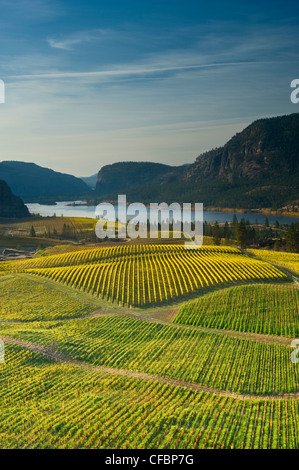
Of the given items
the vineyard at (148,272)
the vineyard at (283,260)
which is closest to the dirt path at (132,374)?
the vineyard at (148,272)

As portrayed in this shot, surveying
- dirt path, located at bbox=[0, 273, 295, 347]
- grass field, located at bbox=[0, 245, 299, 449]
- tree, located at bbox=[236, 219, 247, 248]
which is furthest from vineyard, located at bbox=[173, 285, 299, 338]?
tree, located at bbox=[236, 219, 247, 248]

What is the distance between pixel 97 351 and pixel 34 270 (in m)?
36.5

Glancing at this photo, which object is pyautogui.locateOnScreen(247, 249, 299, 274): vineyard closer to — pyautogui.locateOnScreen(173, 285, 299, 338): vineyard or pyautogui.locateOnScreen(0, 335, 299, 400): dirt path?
pyautogui.locateOnScreen(173, 285, 299, 338): vineyard

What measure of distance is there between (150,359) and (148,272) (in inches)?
1124

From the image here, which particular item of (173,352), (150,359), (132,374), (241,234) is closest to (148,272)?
(173,352)

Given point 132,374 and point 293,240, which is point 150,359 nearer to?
point 132,374

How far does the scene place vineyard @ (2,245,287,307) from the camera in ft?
164

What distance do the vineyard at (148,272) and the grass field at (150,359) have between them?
295 mm

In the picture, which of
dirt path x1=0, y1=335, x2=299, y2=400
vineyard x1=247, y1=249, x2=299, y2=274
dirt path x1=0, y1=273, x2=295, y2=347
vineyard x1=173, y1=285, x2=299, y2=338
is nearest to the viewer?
dirt path x1=0, y1=335, x2=299, y2=400

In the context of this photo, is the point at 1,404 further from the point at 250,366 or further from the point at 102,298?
the point at 102,298

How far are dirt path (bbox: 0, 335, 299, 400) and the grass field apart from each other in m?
0.10

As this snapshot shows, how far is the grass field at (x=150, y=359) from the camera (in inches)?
782

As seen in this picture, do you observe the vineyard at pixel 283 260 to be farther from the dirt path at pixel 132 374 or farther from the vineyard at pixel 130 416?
the vineyard at pixel 130 416

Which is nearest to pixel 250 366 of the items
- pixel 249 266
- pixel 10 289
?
pixel 249 266
